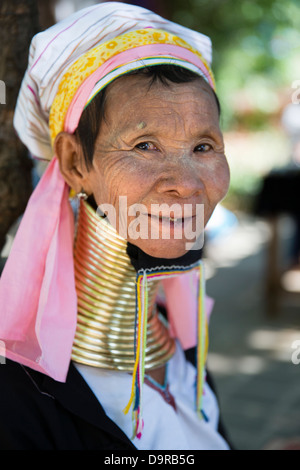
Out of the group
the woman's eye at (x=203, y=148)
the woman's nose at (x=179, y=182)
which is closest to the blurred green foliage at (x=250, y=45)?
the woman's eye at (x=203, y=148)

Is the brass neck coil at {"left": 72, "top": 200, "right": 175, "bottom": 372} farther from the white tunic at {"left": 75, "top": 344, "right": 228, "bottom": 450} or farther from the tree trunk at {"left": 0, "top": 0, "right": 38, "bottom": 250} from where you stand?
the tree trunk at {"left": 0, "top": 0, "right": 38, "bottom": 250}

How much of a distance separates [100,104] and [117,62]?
12 cm

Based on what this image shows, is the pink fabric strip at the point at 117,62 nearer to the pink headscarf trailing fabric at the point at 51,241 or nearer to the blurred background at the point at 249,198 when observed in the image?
the pink headscarf trailing fabric at the point at 51,241

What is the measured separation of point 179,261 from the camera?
1.70 m

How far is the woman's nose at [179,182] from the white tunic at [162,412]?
0.60 m

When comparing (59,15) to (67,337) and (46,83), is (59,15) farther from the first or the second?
(67,337)

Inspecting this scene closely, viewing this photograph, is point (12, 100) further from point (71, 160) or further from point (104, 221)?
point (104, 221)

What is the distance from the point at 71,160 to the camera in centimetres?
173

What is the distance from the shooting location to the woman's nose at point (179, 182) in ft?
4.97

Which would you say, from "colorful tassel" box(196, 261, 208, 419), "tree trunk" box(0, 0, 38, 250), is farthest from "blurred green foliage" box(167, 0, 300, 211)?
"colorful tassel" box(196, 261, 208, 419)

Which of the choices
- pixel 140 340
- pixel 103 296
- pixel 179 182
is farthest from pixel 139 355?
pixel 179 182

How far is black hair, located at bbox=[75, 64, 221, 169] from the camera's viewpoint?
1576 millimetres

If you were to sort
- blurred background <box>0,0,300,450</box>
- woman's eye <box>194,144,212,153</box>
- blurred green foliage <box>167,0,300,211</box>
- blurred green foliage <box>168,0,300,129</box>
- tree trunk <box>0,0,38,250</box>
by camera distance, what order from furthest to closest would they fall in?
blurred green foliage <box>167,0,300,211</box>, blurred green foliage <box>168,0,300,129</box>, blurred background <box>0,0,300,450</box>, tree trunk <box>0,0,38,250</box>, woman's eye <box>194,144,212,153</box>

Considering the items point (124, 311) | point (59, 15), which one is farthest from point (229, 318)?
point (124, 311)
